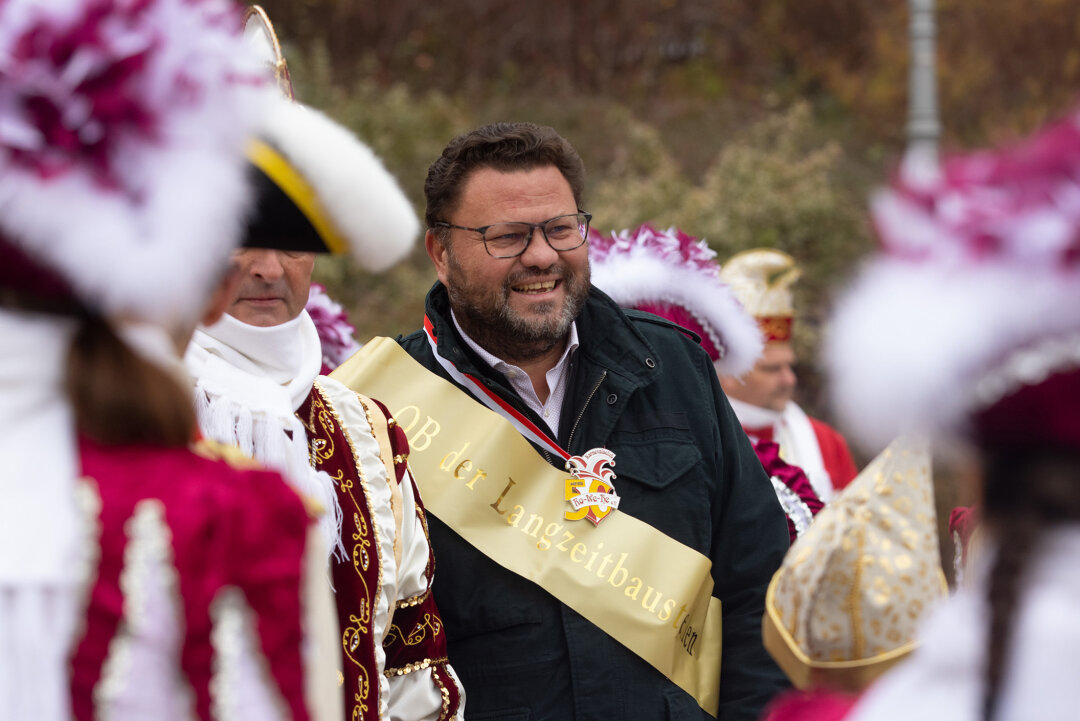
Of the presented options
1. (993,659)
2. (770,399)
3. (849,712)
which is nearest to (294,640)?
(849,712)

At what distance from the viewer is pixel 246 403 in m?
2.56

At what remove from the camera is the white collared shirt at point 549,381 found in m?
3.41

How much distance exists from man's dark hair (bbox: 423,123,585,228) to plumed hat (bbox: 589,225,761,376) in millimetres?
787

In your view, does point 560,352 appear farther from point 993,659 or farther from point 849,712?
point 993,659

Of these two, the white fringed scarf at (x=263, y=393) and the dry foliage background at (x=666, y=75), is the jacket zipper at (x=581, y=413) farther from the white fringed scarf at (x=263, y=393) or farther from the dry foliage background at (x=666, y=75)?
the dry foliage background at (x=666, y=75)

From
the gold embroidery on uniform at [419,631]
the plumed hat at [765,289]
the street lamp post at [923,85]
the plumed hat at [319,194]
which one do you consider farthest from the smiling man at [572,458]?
the street lamp post at [923,85]

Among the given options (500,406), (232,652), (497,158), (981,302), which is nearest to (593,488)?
(500,406)

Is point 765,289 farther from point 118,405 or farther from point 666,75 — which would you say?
point 666,75

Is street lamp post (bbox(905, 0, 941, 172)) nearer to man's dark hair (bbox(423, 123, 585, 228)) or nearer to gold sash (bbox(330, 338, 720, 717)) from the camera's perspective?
man's dark hair (bbox(423, 123, 585, 228))

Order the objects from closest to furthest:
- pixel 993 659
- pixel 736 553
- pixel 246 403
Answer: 1. pixel 993 659
2. pixel 246 403
3. pixel 736 553

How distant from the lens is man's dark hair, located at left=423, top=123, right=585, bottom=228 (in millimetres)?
3473

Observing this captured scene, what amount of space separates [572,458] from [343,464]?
0.73m

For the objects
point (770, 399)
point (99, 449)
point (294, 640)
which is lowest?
point (294, 640)

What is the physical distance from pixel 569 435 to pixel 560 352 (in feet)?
0.78
